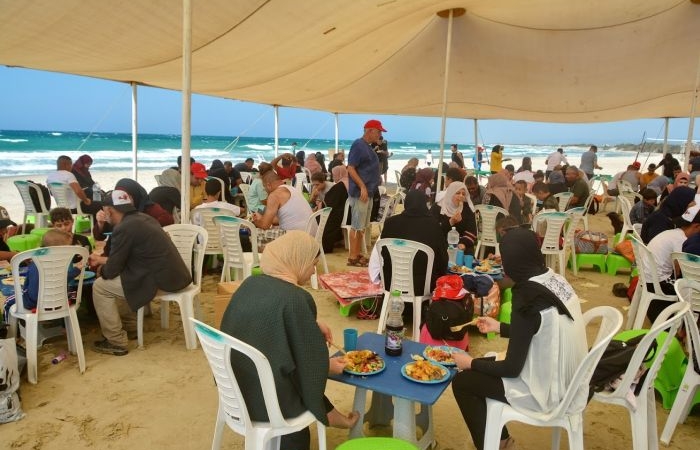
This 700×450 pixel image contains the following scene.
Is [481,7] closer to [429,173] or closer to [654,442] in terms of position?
[429,173]

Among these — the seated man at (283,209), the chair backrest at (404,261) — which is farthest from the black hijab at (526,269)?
the seated man at (283,209)

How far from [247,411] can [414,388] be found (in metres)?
0.66

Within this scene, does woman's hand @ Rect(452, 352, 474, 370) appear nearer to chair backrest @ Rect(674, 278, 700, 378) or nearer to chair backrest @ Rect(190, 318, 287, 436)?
chair backrest @ Rect(190, 318, 287, 436)

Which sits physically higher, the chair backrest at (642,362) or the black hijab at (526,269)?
the black hijab at (526,269)

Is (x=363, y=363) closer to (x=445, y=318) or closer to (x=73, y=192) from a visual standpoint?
(x=445, y=318)

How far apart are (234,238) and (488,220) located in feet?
9.61

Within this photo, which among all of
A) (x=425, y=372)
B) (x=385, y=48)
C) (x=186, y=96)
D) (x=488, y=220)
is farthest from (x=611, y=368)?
(x=385, y=48)

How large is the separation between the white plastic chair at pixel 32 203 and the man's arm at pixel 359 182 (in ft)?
15.0

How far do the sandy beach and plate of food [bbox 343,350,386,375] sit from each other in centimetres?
67

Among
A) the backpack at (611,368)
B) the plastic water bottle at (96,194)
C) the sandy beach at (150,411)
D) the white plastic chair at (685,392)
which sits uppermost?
the plastic water bottle at (96,194)

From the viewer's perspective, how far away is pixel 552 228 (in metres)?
5.59

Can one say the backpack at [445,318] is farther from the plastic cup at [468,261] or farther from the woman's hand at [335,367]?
the woman's hand at [335,367]

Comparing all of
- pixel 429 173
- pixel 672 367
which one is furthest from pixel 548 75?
pixel 672 367

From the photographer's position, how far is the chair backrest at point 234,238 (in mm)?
4805
